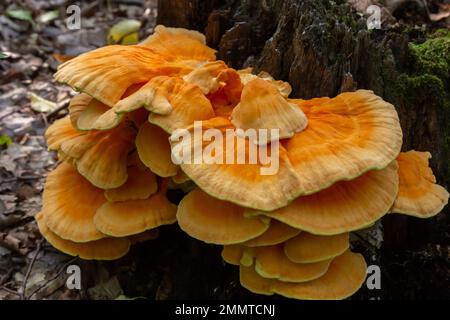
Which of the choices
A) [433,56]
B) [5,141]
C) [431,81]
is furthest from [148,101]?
[5,141]

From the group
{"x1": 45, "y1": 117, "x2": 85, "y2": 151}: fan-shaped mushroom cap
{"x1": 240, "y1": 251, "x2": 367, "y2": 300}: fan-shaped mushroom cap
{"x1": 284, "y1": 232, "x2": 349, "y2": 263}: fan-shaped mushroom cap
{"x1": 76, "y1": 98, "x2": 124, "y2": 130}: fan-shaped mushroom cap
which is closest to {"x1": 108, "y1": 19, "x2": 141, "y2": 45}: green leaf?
{"x1": 45, "y1": 117, "x2": 85, "y2": 151}: fan-shaped mushroom cap

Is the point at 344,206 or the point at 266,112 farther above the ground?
the point at 266,112

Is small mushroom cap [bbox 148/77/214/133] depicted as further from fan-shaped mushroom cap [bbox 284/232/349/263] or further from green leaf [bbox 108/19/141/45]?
green leaf [bbox 108/19/141/45]

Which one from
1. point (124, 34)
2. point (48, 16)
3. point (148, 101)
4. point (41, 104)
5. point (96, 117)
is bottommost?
point (41, 104)

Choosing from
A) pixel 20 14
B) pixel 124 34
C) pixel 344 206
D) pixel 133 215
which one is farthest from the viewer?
pixel 20 14

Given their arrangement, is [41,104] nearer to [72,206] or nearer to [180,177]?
[72,206]

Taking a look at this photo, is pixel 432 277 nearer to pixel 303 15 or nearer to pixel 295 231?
pixel 295 231

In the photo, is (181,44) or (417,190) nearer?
(417,190)

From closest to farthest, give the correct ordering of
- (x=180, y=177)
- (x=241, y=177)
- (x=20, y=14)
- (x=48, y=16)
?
(x=241, y=177) → (x=180, y=177) → (x=20, y=14) → (x=48, y=16)
